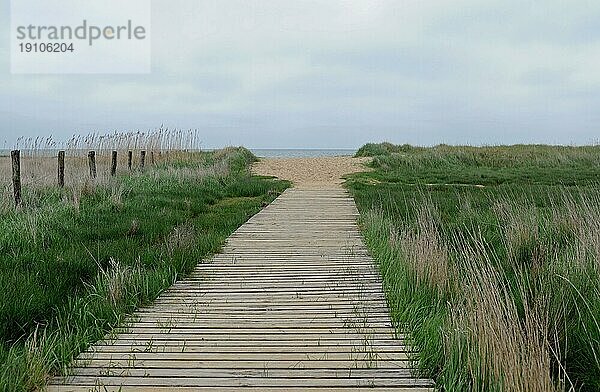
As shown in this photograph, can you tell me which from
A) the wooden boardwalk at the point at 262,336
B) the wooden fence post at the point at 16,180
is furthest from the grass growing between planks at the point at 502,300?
the wooden fence post at the point at 16,180

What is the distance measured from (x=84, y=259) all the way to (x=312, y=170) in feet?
54.5

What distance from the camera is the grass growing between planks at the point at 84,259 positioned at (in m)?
3.32

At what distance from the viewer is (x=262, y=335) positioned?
3641 millimetres

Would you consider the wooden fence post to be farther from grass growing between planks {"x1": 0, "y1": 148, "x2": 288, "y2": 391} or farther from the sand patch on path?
the sand patch on path

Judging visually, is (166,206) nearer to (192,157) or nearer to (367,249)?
(367,249)

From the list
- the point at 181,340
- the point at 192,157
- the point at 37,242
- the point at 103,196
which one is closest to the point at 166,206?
the point at 103,196

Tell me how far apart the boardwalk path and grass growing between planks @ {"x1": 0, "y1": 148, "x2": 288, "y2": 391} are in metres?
0.16

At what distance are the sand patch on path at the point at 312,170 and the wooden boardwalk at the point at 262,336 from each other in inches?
445

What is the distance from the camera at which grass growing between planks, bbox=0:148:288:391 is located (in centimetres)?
332


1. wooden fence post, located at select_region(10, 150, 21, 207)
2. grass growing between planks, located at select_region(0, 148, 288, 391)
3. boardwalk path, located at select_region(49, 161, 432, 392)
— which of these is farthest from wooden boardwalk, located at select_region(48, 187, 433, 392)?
wooden fence post, located at select_region(10, 150, 21, 207)

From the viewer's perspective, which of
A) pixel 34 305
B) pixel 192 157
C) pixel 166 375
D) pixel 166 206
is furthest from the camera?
pixel 192 157

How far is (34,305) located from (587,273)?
11.8 feet

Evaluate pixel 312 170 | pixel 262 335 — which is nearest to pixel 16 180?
pixel 262 335

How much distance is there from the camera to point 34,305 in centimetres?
400
